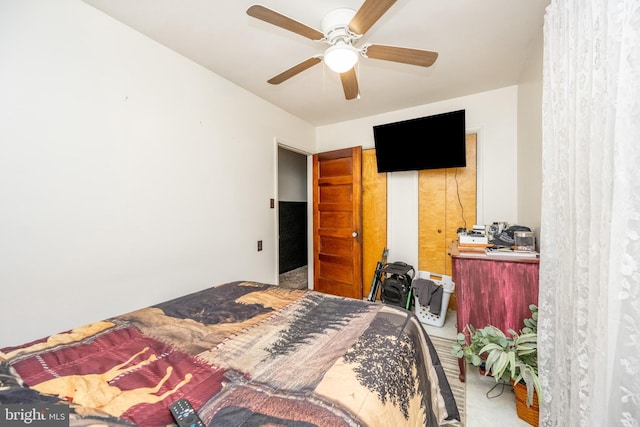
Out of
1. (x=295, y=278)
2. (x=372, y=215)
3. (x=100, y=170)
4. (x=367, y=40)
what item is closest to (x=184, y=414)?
(x=100, y=170)

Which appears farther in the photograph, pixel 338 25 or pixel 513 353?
pixel 338 25

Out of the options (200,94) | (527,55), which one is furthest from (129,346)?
(527,55)

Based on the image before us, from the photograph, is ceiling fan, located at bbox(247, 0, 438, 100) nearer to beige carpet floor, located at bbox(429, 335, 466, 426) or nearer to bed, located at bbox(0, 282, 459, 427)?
bed, located at bbox(0, 282, 459, 427)

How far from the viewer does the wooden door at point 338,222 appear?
10.8 feet

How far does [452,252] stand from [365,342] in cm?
115

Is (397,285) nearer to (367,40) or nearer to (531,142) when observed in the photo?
(531,142)

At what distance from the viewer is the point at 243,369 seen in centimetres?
90

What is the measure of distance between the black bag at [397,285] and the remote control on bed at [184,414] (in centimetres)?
246

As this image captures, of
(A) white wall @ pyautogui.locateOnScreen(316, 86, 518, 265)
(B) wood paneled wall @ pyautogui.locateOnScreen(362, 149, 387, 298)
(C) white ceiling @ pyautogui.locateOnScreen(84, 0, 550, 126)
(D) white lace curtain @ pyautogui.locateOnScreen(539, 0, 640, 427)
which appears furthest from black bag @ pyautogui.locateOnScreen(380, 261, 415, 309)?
(C) white ceiling @ pyautogui.locateOnScreen(84, 0, 550, 126)

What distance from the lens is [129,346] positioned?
1036mm

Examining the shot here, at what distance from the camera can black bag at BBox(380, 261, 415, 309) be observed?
2.78 metres

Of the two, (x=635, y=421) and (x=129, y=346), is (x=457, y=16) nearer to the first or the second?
(x=635, y=421)

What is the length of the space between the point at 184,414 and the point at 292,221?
11.4 ft

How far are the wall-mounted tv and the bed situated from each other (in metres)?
2.01
